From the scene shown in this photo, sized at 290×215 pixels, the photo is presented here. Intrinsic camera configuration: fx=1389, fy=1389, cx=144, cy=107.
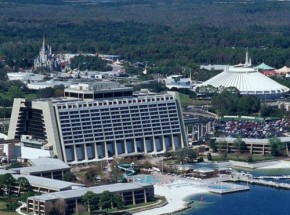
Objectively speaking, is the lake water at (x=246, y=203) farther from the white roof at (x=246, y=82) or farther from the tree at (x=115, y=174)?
the white roof at (x=246, y=82)

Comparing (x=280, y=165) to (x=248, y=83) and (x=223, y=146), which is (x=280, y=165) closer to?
(x=223, y=146)

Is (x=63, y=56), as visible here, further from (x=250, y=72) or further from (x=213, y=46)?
(x=250, y=72)

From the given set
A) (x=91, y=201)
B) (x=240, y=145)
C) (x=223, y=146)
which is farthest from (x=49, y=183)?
(x=240, y=145)

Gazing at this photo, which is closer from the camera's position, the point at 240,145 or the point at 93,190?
the point at 93,190

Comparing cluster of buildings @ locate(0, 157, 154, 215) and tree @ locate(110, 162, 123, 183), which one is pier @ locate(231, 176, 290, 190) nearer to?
tree @ locate(110, 162, 123, 183)

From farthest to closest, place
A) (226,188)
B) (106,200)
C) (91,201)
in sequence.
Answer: (226,188) < (106,200) < (91,201)
